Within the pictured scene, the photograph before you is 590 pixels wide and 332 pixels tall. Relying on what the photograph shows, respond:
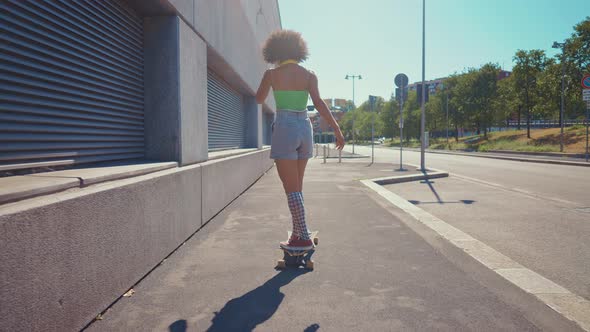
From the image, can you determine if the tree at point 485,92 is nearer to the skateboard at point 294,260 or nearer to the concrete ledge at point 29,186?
the skateboard at point 294,260

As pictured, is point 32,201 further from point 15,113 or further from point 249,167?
point 249,167

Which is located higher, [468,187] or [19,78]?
[19,78]

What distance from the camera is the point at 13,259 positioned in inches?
64.5

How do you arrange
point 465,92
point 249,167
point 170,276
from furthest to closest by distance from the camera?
point 465,92 → point 249,167 → point 170,276

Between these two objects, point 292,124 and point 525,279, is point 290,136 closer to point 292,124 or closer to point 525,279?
point 292,124

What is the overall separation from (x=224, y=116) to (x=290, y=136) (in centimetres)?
537

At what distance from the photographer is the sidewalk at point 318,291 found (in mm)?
2291

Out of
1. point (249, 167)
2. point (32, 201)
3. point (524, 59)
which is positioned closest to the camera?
point (32, 201)

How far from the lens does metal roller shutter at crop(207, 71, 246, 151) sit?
7113mm

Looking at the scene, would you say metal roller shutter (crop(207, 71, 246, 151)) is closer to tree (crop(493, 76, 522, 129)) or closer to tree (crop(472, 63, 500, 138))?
tree (crop(493, 76, 522, 129))

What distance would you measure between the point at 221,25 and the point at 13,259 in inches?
230

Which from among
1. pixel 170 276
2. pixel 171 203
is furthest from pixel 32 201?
pixel 171 203

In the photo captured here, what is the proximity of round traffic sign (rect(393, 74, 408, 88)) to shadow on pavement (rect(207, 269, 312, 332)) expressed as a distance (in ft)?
44.0

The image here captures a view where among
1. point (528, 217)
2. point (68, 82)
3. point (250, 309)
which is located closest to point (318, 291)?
point (250, 309)
